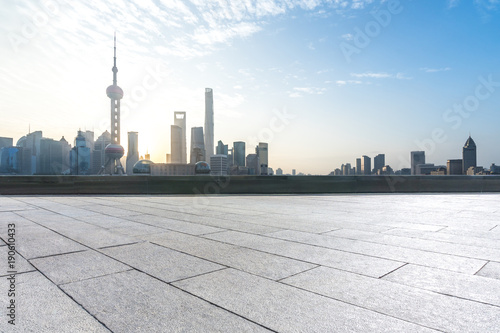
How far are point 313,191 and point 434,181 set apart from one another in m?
6.31

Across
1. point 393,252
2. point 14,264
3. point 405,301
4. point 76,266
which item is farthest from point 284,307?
point 14,264

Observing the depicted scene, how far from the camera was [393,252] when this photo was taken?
478 cm

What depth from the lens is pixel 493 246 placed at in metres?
5.16

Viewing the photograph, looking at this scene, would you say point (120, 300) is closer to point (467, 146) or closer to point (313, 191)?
point (313, 191)

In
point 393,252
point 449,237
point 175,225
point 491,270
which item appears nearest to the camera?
point 491,270

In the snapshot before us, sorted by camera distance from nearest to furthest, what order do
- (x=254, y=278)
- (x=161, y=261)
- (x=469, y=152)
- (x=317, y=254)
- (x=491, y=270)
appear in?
(x=254, y=278) < (x=491, y=270) < (x=161, y=261) < (x=317, y=254) < (x=469, y=152)

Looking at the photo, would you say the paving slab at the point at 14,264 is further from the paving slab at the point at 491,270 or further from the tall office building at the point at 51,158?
the tall office building at the point at 51,158

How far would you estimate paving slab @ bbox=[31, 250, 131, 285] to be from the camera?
3707mm

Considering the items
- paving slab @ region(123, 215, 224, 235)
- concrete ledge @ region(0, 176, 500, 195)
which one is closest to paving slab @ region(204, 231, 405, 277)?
paving slab @ region(123, 215, 224, 235)

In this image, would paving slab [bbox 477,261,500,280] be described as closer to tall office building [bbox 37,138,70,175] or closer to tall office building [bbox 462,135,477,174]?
tall office building [bbox 462,135,477,174]

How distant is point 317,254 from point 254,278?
1372 millimetres

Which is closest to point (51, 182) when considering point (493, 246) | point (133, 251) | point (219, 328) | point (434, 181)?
point (133, 251)

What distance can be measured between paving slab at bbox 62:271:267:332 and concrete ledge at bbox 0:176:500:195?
38.9 ft

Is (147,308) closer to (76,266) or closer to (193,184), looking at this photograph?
(76,266)
